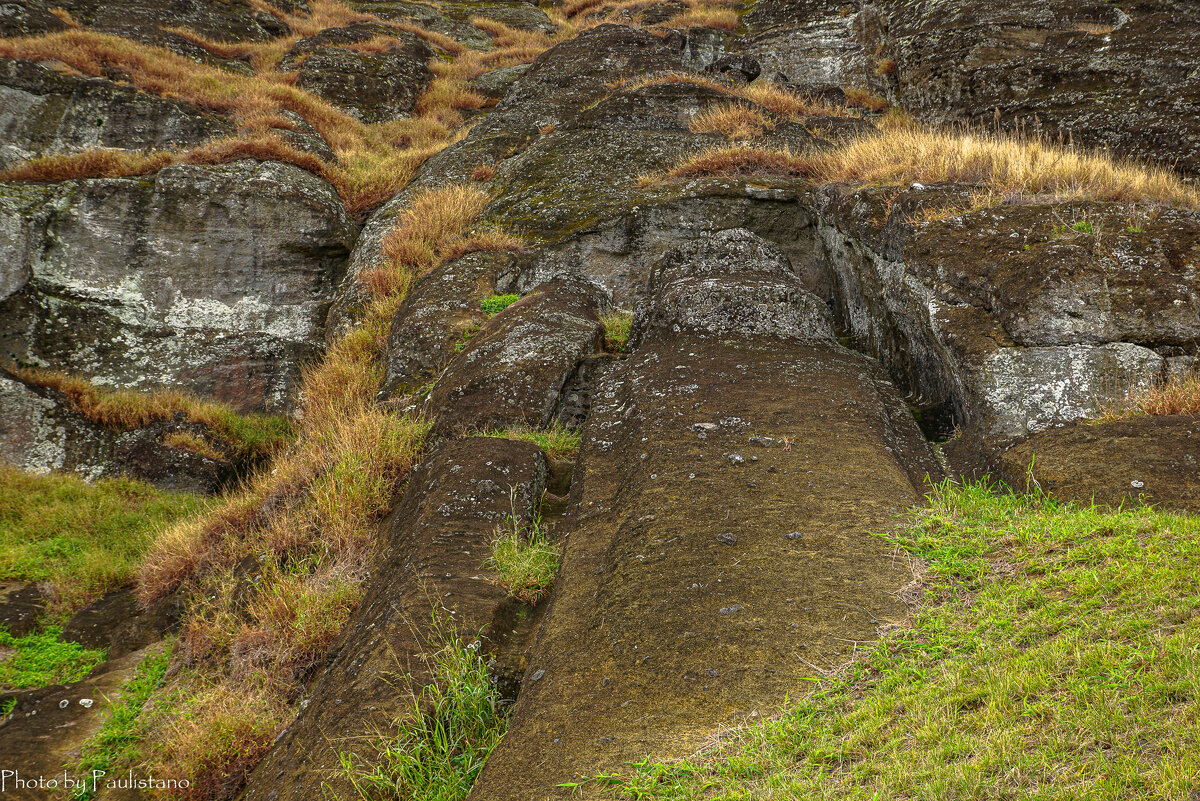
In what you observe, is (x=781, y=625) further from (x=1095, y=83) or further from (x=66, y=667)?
(x=1095, y=83)

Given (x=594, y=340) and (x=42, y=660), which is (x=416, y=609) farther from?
(x=42, y=660)

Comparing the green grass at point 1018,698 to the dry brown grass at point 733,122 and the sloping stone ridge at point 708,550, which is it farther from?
the dry brown grass at point 733,122

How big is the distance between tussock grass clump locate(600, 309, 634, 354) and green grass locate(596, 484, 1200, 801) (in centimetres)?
456

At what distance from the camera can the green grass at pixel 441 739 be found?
126 inches

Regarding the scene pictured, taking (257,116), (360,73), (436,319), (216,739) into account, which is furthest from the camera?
(360,73)

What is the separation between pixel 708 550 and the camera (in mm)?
3703

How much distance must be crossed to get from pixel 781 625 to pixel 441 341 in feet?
19.9

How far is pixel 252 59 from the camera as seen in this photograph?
62.0 feet

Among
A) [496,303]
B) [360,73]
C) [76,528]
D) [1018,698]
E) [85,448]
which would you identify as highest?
[360,73]

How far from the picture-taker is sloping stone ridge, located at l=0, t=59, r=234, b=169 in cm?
1209

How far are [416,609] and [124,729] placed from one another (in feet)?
9.14

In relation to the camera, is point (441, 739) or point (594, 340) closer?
point (441, 739)

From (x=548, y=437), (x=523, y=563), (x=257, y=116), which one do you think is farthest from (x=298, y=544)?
(x=257, y=116)

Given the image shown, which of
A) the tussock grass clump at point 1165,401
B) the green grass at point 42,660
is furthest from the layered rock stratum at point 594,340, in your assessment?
the green grass at point 42,660
